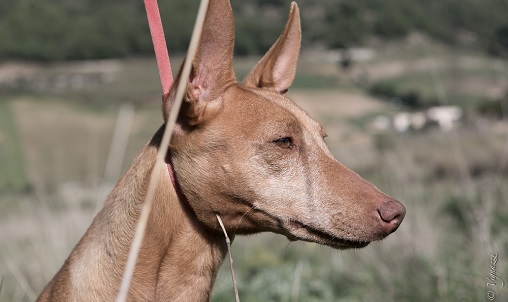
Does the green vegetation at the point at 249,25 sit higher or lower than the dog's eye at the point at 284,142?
lower

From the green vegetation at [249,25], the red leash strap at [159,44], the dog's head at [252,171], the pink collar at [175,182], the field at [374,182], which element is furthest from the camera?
the green vegetation at [249,25]

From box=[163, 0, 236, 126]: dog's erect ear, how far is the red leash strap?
10cm

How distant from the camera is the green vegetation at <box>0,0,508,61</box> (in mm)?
8940

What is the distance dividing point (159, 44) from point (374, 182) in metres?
9.95

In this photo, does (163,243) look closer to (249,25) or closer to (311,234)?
(311,234)

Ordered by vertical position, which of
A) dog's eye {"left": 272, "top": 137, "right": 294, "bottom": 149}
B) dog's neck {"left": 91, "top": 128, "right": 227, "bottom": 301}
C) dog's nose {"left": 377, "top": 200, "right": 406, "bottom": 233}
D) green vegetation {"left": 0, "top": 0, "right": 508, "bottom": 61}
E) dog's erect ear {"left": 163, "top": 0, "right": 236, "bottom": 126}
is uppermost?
dog's erect ear {"left": 163, "top": 0, "right": 236, "bottom": 126}

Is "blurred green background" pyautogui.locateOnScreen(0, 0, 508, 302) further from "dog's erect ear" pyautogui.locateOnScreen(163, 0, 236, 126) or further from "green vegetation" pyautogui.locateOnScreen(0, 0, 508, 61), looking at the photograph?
"dog's erect ear" pyautogui.locateOnScreen(163, 0, 236, 126)

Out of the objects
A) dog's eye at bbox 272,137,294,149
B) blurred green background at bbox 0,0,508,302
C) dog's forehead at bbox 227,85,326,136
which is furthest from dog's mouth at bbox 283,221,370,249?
blurred green background at bbox 0,0,508,302

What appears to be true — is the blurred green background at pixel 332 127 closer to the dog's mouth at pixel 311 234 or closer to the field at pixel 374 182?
the field at pixel 374 182

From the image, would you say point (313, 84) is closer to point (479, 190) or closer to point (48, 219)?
point (479, 190)

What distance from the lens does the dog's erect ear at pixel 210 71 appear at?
3383 millimetres

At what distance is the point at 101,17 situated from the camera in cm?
3247

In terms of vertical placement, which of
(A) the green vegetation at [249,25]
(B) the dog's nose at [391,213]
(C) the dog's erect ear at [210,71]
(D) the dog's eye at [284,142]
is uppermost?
(C) the dog's erect ear at [210,71]

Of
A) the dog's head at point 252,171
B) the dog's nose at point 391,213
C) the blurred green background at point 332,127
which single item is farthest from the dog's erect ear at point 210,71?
the dog's nose at point 391,213
